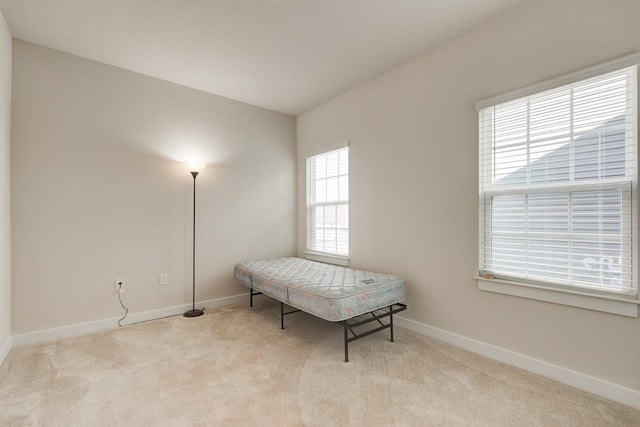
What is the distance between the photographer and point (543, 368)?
204 centimetres

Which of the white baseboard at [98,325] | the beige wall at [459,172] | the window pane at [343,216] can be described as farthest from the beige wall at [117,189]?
the beige wall at [459,172]

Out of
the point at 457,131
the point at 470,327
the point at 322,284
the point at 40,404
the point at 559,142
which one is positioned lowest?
the point at 40,404

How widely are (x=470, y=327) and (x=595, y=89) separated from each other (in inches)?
75.9

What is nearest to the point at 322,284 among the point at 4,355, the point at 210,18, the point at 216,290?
the point at 216,290

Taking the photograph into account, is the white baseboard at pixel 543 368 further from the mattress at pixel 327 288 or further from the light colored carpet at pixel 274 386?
the mattress at pixel 327 288

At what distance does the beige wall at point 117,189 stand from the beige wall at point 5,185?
70 millimetres

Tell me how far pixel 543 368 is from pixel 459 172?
1573 mm

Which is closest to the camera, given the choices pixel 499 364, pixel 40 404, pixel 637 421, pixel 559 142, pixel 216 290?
pixel 637 421

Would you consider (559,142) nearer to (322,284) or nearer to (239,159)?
(322,284)

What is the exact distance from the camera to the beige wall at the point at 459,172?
73.0 inches

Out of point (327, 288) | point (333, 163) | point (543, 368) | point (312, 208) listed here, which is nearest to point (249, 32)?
point (333, 163)

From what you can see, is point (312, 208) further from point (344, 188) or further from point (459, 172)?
point (459, 172)

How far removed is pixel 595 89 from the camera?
73.8 inches

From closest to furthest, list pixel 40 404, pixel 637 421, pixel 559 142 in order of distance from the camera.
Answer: pixel 637 421 < pixel 40 404 < pixel 559 142
